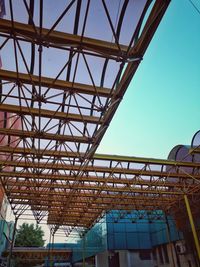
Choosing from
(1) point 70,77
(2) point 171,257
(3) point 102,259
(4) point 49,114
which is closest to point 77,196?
(4) point 49,114

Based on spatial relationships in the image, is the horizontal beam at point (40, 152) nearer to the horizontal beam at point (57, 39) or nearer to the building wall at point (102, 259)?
the horizontal beam at point (57, 39)

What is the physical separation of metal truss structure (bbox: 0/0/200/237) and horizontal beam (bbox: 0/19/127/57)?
3 centimetres

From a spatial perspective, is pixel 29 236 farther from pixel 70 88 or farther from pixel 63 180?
pixel 70 88

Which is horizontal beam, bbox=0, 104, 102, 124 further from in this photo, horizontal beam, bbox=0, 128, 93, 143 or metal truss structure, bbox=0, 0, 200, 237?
horizontal beam, bbox=0, 128, 93, 143

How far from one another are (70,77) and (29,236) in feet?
196

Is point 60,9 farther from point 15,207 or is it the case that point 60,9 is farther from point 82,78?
point 15,207

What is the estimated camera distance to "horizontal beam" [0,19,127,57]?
7500mm

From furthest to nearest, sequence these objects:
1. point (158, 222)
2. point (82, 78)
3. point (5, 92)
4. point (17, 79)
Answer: point (158, 222)
point (5, 92)
point (82, 78)
point (17, 79)

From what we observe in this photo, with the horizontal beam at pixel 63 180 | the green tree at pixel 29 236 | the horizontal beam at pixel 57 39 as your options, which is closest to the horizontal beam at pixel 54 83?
the horizontal beam at pixel 57 39

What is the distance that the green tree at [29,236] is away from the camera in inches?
2309

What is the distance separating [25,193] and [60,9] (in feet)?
58.0

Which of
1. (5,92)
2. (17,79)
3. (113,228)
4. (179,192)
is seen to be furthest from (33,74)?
(113,228)

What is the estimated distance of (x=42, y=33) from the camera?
→ 7801 mm

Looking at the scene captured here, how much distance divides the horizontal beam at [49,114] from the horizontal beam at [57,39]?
3.75m
